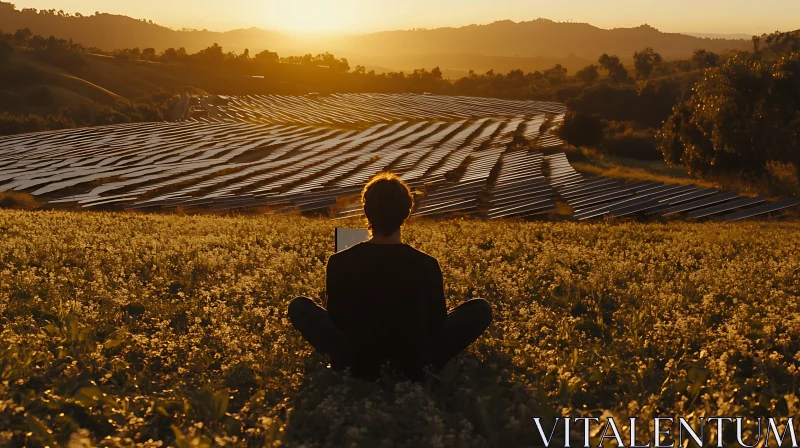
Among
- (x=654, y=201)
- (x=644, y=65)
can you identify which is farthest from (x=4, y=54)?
(x=654, y=201)

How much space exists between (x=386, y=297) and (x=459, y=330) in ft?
3.05

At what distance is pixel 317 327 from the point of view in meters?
6.33

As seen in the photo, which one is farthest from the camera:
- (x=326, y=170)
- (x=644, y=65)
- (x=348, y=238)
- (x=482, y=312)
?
(x=644, y=65)

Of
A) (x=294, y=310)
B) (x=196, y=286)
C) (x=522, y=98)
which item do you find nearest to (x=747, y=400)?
(x=294, y=310)

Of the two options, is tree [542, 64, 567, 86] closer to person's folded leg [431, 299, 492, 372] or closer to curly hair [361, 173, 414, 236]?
person's folded leg [431, 299, 492, 372]

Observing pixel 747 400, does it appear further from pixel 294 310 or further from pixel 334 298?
pixel 294 310

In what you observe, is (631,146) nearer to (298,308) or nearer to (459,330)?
(459,330)

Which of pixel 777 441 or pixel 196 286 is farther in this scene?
pixel 196 286

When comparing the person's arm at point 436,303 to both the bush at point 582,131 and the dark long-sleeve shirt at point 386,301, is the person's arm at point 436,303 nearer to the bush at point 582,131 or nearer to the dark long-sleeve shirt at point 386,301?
the dark long-sleeve shirt at point 386,301

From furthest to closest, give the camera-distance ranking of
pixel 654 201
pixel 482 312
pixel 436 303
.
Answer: pixel 654 201 → pixel 482 312 → pixel 436 303

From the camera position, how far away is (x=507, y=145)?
5922cm

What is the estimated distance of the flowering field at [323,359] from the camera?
5.25 m

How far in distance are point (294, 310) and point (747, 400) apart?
12.1 ft

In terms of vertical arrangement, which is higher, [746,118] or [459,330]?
[746,118]
